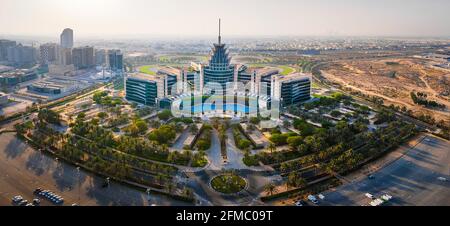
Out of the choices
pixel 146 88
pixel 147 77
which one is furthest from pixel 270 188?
pixel 147 77

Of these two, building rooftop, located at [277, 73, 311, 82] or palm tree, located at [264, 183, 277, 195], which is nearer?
palm tree, located at [264, 183, 277, 195]

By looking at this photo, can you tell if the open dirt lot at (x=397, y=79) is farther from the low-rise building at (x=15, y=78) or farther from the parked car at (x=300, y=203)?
the low-rise building at (x=15, y=78)

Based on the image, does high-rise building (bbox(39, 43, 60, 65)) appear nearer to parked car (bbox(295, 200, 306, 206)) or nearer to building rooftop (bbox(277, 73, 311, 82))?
building rooftop (bbox(277, 73, 311, 82))

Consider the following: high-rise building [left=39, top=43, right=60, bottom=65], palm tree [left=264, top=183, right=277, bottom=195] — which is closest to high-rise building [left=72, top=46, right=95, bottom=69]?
high-rise building [left=39, top=43, right=60, bottom=65]

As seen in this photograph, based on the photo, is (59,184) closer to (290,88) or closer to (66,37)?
(290,88)

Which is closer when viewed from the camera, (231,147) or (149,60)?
(231,147)
